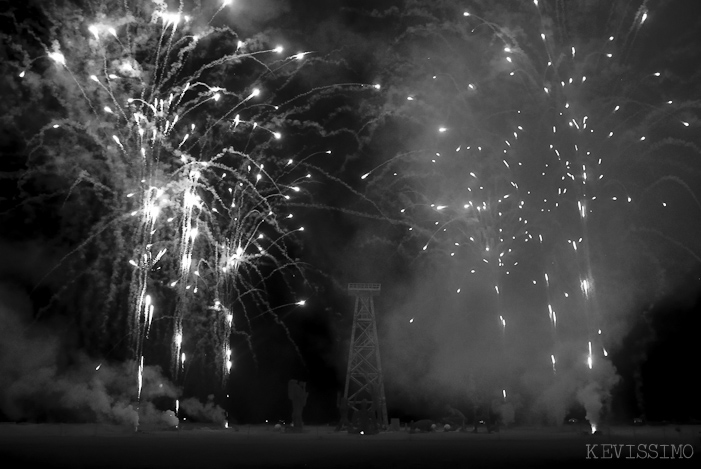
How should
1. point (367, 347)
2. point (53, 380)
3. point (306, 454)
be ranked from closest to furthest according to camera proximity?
point (306, 454), point (53, 380), point (367, 347)

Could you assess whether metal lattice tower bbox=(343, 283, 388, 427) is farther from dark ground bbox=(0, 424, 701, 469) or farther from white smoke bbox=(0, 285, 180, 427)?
dark ground bbox=(0, 424, 701, 469)

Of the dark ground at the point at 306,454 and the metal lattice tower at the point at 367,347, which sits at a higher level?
the metal lattice tower at the point at 367,347

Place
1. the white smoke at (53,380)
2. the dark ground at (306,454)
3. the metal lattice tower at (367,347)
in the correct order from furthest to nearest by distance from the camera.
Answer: the metal lattice tower at (367,347) < the white smoke at (53,380) < the dark ground at (306,454)

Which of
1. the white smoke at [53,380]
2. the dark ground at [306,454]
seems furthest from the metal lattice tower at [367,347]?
the dark ground at [306,454]

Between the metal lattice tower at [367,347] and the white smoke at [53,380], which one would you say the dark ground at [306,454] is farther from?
the metal lattice tower at [367,347]

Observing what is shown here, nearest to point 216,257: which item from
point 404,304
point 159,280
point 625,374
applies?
point 159,280

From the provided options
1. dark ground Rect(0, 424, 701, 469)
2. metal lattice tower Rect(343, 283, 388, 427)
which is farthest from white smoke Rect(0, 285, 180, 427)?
metal lattice tower Rect(343, 283, 388, 427)

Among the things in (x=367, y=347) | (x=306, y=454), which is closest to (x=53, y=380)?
(x=367, y=347)

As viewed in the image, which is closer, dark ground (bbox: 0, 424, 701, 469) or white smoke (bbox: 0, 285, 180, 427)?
dark ground (bbox: 0, 424, 701, 469)

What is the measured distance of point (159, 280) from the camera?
41500 millimetres

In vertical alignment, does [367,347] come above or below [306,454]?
above

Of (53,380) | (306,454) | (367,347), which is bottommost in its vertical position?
(306,454)

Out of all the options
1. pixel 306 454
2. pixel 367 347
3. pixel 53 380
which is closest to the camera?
pixel 306 454

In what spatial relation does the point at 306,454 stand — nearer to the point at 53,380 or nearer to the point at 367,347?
the point at 367,347
